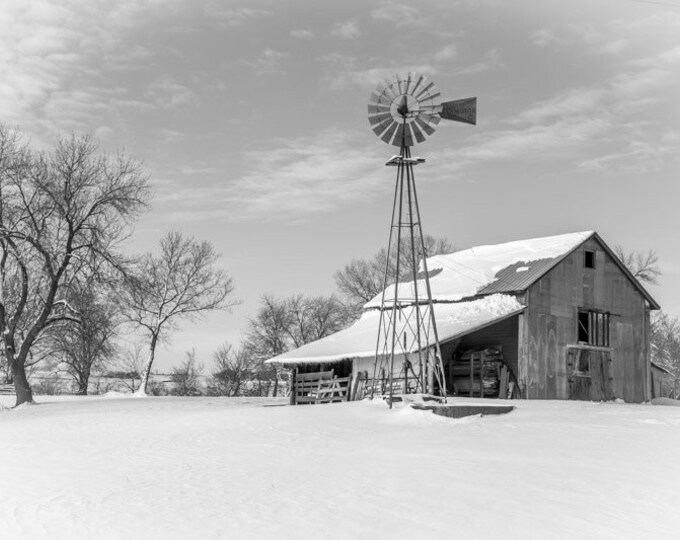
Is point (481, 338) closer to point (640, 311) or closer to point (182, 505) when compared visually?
point (640, 311)

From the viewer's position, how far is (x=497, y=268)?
34062mm

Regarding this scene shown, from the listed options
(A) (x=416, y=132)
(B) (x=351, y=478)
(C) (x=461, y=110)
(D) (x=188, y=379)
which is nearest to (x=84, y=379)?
(D) (x=188, y=379)

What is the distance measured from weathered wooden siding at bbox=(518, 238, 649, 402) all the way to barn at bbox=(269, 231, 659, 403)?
0.13ft

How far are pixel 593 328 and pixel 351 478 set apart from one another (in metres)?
22.4

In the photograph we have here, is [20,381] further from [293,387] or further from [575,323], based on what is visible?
[575,323]

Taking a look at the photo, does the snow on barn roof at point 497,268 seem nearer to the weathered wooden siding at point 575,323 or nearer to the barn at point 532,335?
the barn at point 532,335

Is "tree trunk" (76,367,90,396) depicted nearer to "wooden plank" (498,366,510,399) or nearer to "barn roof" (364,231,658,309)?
"barn roof" (364,231,658,309)

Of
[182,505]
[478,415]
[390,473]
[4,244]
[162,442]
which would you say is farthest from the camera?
[4,244]

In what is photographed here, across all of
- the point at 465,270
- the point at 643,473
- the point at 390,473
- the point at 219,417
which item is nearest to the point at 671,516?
the point at 643,473

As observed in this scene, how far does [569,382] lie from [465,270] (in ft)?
22.8

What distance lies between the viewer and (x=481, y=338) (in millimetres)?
31953

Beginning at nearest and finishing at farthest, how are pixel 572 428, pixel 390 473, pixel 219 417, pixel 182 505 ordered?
pixel 182 505 < pixel 390 473 < pixel 572 428 < pixel 219 417

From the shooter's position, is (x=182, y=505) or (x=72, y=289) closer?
(x=182, y=505)

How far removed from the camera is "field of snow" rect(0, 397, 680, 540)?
9.95 metres
